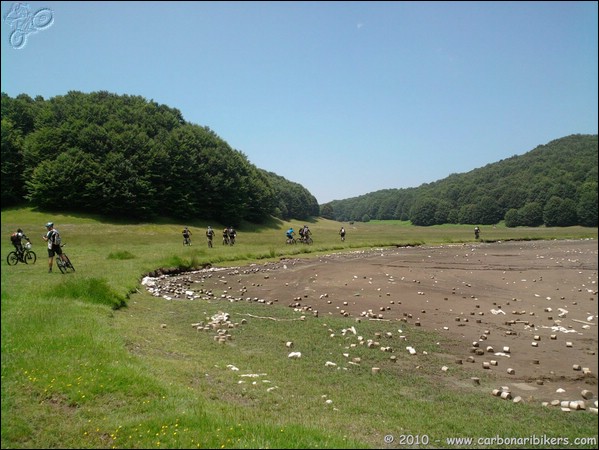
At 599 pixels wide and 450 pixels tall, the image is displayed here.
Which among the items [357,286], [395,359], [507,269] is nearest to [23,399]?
[395,359]

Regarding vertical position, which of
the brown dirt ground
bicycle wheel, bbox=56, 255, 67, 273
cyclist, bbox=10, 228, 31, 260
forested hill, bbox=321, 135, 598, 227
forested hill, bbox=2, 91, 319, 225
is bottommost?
the brown dirt ground

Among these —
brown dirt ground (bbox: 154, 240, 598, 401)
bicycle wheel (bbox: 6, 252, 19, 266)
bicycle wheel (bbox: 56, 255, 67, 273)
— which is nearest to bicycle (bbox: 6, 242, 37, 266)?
bicycle wheel (bbox: 6, 252, 19, 266)

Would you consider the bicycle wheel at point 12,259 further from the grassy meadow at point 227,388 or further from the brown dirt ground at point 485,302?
the brown dirt ground at point 485,302

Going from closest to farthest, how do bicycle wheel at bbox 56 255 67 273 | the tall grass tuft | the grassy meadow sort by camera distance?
the grassy meadow, the tall grass tuft, bicycle wheel at bbox 56 255 67 273

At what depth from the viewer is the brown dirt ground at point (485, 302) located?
9.74 m

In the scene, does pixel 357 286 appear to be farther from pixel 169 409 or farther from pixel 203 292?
pixel 169 409

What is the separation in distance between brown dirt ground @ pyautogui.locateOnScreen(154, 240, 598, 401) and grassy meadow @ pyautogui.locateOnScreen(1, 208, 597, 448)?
40.5 inches

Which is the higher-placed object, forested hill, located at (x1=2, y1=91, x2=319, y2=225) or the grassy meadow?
forested hill, located at (x1=2, y1=91, x2=319, y2=225)

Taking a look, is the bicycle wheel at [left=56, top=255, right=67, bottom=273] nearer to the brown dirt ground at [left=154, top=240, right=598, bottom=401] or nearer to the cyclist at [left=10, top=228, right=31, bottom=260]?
the cyclist at [left=10, top=228, right=31, bottom=260]

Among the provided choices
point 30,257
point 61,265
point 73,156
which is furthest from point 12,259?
point 73,156

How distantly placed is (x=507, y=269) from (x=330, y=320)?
2057 cm

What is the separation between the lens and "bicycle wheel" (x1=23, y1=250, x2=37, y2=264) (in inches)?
1199

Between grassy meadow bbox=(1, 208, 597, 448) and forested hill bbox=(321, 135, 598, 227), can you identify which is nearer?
forested hill bbox=(321, 135, 598, 227)

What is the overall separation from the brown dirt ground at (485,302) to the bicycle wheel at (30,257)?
12.3 m
